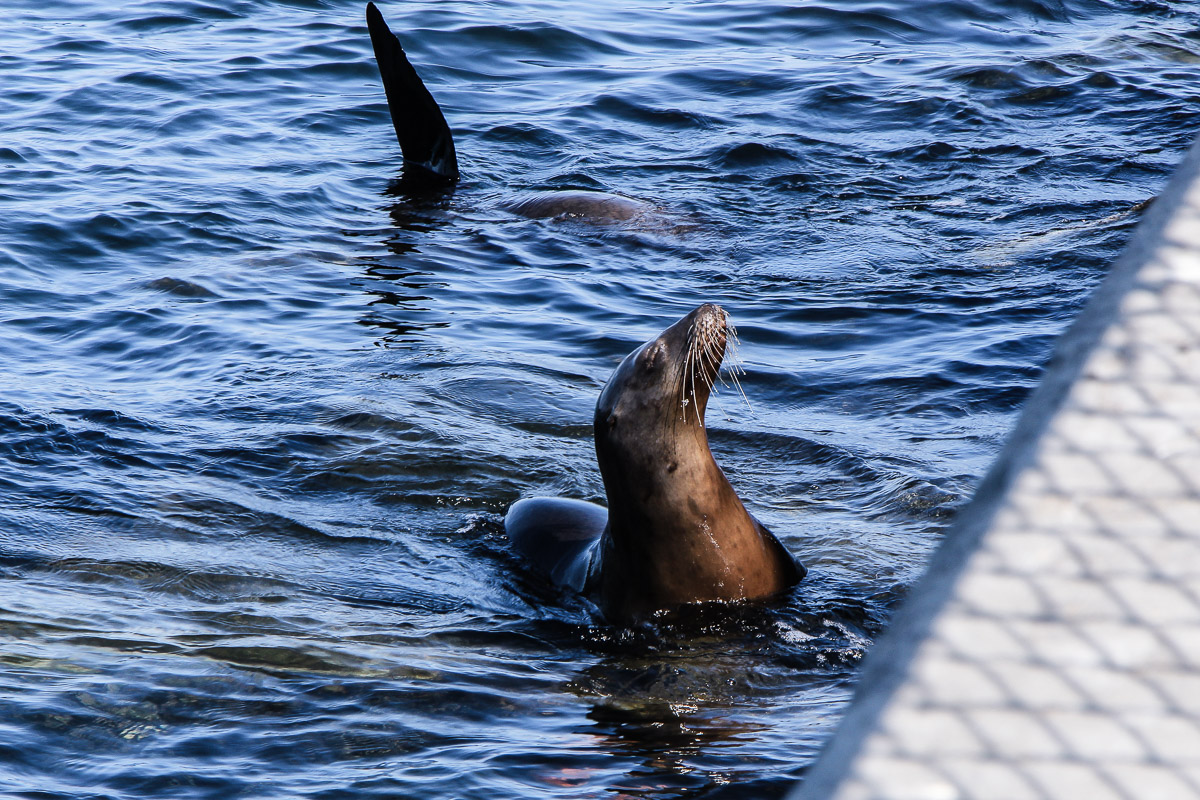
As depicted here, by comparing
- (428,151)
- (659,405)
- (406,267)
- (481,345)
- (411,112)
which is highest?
(411,112)

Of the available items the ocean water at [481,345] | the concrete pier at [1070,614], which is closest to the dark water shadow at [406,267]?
the ocean water at [481,345]

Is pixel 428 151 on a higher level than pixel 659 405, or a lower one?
higher

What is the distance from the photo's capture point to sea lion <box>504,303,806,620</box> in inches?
191

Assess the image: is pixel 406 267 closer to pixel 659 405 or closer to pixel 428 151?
pixel 428 151

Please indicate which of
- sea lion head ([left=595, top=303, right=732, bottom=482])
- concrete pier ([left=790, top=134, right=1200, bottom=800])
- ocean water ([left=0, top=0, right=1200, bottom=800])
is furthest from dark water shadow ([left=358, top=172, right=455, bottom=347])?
concrete pier ([left=790, top=134, right=1200, bottom=800])

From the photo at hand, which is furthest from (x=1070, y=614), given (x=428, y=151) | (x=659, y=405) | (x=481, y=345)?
(x=428, y=151)

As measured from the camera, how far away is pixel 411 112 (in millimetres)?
10500

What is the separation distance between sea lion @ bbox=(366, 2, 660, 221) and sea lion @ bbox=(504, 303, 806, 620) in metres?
5.08

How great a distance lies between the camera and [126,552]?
18.4 ft

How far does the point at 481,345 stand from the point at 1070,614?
723 centimetres

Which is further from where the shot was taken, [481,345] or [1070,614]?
[481,345]

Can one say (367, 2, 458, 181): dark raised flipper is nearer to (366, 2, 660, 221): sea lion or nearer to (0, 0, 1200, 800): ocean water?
(366, 2, 660, 221): sea lion

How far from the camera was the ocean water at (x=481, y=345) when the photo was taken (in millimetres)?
4078

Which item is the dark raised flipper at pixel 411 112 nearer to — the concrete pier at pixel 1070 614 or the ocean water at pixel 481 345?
the ocean water at pixel 481 345
